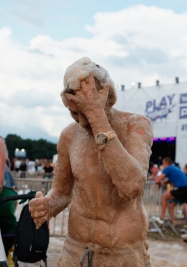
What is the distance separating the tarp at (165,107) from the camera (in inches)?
739

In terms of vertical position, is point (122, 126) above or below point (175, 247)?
above

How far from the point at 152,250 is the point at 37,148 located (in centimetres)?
6965

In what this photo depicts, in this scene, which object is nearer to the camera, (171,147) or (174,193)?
(174,193)

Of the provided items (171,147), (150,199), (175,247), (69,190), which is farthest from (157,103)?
(69,190)

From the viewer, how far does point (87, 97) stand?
167cm

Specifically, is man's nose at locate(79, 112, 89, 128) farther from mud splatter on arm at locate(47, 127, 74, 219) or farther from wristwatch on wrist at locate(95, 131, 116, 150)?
mud splatter on arm at locate(47, 127, 74, 219)

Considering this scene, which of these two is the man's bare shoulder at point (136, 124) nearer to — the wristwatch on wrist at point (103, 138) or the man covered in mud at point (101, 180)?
the man covered in mud at point (101, 180)

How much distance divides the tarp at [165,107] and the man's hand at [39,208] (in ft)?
56.0

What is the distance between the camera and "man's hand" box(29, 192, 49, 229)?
181cm

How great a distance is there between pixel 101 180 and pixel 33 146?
76.3 m

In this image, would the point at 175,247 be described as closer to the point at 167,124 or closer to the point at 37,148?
the point at 167,124

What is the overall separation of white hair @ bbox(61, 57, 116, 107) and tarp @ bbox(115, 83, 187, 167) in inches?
672

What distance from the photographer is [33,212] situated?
1.82 metres

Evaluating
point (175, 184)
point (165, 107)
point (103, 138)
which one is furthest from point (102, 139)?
point (165, 107)
